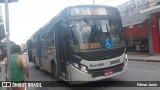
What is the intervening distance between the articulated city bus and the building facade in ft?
45.2

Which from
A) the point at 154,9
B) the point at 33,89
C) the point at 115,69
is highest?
the point at 154,9

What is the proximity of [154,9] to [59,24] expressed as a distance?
581 inches

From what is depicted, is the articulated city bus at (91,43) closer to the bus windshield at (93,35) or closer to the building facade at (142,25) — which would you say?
the bus windshield at (93,35)

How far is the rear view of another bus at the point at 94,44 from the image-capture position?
9109 mm

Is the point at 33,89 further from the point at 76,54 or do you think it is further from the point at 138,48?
the point at 138,48

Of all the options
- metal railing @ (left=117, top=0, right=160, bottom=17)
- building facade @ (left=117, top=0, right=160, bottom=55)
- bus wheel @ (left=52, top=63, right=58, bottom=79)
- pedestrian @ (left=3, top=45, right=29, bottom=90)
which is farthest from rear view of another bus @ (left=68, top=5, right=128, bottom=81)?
metal railing @ (left=117, top=0, right=160, bottom=17)

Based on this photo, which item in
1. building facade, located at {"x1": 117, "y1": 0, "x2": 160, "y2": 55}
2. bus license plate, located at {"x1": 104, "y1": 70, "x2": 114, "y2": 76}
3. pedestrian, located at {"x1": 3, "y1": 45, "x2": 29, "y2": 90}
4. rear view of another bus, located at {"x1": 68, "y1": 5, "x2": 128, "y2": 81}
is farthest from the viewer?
building facade, located at {"x1": 117, "y1": 0, "x2": 160, "y2": 55}

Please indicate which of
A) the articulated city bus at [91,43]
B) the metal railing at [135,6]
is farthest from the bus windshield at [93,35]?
the metal railing at [135,6]

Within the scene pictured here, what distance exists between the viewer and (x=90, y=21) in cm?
952

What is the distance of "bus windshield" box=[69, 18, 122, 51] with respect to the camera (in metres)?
9.19

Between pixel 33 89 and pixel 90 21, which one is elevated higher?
pixel 90 21

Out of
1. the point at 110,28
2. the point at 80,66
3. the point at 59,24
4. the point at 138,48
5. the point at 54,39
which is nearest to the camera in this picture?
the point at 80,66

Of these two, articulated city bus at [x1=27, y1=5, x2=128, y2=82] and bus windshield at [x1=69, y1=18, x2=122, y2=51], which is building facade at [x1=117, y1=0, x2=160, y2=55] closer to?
articulated city bus at [x1=27, y1=5, x2=128, y2=82]

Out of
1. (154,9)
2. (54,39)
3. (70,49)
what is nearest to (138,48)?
(154,9)
